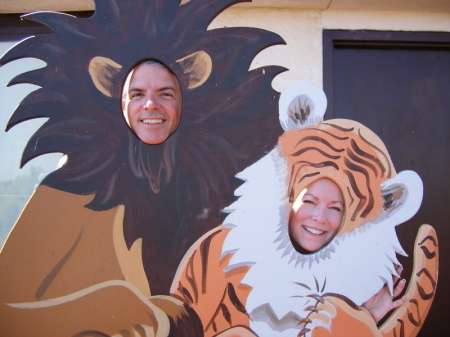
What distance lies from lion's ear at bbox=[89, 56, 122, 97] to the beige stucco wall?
0.76m

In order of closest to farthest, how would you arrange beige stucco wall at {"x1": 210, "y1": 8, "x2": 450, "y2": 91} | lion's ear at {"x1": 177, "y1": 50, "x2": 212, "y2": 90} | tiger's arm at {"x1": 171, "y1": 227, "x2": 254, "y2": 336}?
tiger's arm at {"x1": 171, "y1": 227, "x2": 254, "y2": 336}, lion's ear at {"x1": 177, "y1": 50, "x2": 212, "y2": 90}, beige stucco wall at {"x1": 210, "y1": 8, "x2": 450, "y2": 91}

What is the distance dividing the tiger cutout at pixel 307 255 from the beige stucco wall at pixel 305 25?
192 millimetres

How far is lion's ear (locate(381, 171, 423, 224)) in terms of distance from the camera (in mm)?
2895

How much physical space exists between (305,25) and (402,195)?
1.36m

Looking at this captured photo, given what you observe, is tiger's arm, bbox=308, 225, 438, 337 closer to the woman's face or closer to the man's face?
the woman's face

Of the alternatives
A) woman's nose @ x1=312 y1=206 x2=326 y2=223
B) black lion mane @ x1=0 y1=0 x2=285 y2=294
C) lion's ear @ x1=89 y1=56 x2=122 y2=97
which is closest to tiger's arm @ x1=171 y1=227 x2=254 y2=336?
black lion mane @ x1=0 y1=0 x2=285 y2=294

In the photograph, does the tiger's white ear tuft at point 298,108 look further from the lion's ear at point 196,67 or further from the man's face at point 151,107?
the man's face at point 151,107

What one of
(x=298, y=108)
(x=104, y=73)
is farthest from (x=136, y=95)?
(x=298, y=108)

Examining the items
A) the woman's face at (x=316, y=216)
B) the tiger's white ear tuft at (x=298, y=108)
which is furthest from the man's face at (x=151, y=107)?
the woman's face at (x=316, y=216)

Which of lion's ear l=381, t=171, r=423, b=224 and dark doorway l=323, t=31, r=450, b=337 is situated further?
dark doorway l=323, t=31, r=450, b=337

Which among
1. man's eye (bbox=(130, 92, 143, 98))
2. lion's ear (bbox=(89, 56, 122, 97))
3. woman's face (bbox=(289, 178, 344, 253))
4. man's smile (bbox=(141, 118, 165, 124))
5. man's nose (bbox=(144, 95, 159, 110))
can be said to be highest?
lion's ear (bbox=(89, 56, 122, 97))

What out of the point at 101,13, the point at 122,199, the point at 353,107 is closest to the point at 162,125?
the point at 122,199

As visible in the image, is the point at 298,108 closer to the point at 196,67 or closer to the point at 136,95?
the point at 196,67

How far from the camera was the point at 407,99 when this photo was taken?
312 centimetres
